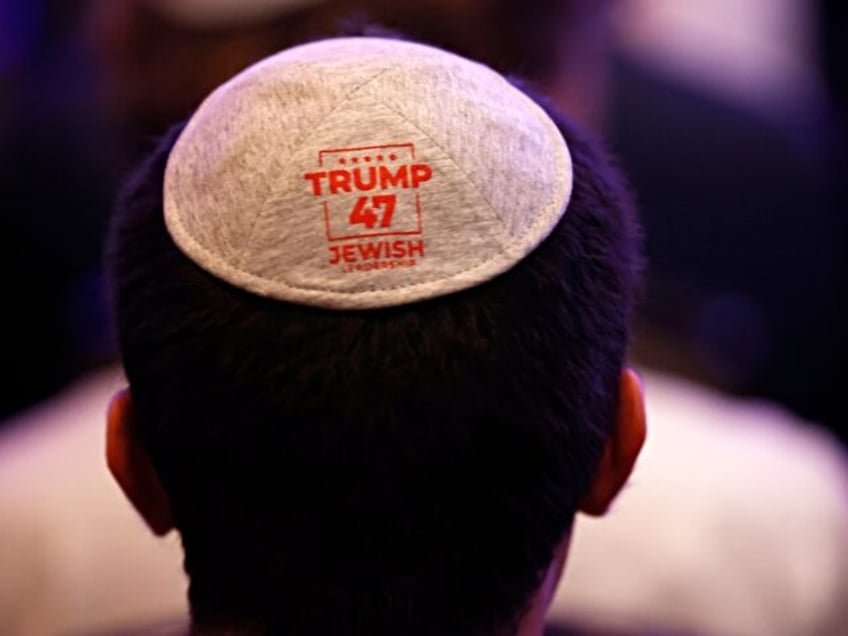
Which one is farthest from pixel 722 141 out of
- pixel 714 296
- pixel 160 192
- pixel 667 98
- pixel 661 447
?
pixel 160 192

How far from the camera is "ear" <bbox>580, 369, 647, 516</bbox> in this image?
0.75m

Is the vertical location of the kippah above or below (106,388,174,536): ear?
above

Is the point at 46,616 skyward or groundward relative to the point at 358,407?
groundward

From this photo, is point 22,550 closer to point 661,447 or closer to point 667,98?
point 661,447

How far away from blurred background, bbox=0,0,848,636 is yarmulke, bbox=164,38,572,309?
216mm

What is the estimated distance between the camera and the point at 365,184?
66cm

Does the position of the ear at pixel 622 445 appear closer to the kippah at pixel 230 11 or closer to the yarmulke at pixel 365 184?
the yarmulke at pixel 365 184

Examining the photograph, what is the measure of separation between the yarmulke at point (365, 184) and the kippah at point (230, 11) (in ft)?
2.05

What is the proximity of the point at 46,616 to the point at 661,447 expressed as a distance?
0.55 meters

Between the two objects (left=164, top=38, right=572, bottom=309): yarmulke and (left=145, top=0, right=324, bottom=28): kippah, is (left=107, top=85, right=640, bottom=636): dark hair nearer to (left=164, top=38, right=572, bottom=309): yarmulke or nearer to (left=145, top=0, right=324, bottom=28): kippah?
(left=164, top=38, right=572, bottom=309): yarmulke

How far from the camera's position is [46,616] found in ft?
3.82

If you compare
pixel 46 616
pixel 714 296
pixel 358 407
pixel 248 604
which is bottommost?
pixel 714 296

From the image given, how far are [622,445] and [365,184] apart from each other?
0.22 meters

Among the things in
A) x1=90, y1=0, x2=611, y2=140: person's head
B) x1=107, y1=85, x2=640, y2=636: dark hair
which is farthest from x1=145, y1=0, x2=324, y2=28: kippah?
x1=107, y1=85, x2=640, y2=636: dark hair
